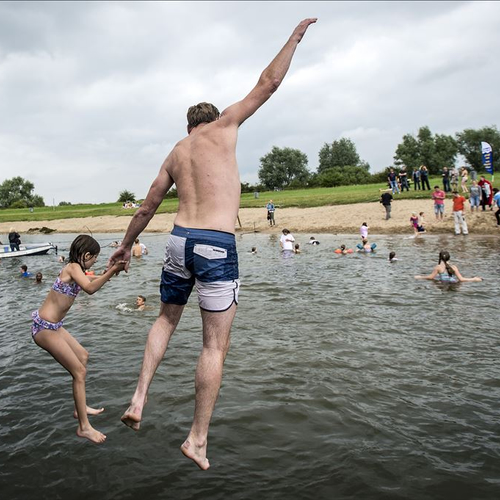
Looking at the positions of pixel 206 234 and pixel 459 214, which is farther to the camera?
pixel 459 214

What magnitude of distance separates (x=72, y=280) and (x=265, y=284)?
38.8ft

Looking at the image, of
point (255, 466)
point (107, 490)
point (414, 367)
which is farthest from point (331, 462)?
point (414, 367)

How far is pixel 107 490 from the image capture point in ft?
13.4

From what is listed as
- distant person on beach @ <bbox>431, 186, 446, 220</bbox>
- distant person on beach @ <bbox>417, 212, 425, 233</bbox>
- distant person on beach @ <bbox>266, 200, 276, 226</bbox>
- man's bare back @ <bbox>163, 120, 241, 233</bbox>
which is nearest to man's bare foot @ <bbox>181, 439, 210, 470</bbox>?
man's bare back @ <bbox>163, 120, 241, 233</bbox>

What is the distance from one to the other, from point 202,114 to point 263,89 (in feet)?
2.24

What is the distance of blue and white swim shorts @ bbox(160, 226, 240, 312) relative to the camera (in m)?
3.55

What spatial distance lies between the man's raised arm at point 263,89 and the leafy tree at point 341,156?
435ft

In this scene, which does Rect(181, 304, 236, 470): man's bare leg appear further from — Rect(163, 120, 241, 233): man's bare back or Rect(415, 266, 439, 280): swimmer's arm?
Rect(415, 266, 439, 280): swimmer's arm

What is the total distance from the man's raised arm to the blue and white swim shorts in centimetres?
102

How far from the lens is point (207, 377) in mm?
3562

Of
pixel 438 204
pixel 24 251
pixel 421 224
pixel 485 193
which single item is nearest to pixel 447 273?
pixel 421 224

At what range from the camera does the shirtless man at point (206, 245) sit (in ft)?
11.7

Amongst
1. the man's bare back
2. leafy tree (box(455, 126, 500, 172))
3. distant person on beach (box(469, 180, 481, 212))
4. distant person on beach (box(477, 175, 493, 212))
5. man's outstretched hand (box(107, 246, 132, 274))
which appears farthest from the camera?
leafy tree (box(455, 126, 500, 172))

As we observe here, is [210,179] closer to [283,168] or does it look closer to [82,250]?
[82,250]
